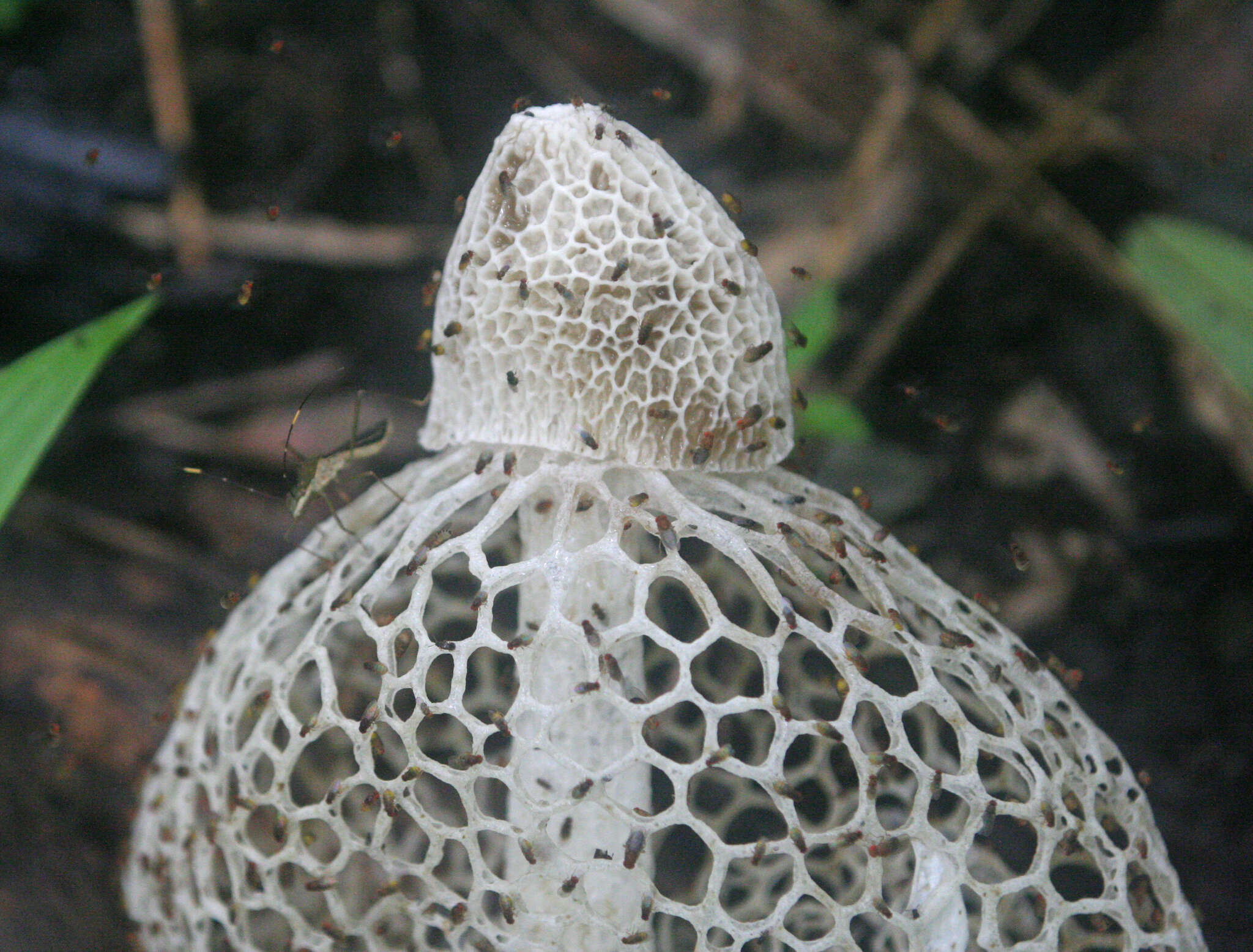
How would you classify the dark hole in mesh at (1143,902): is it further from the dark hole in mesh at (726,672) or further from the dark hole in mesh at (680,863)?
the dark hole in mesh at (680,863)

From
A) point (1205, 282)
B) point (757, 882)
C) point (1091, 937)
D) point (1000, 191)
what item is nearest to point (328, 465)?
point (757, 882)

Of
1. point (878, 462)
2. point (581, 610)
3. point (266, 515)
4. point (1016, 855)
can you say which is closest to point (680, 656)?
point (581, 610)

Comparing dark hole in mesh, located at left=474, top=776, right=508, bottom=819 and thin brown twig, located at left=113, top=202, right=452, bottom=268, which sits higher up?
thin brown twig, located at left=113, top=202, right=452, bottom=268

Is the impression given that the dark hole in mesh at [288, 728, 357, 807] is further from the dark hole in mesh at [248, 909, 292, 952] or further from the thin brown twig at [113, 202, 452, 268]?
the thin brown twig at [113, 202, 452, 268]

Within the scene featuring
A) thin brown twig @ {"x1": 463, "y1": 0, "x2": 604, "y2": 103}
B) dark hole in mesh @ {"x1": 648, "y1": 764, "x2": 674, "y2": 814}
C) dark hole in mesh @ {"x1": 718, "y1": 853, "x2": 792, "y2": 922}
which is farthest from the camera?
thin brown twig @ {"x1": 463, "y1": 0, "x2": 604, "y2": 103}

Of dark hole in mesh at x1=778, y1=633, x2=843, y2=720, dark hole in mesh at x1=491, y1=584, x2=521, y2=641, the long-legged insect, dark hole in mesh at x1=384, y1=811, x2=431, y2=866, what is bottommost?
dark hole in mesh at x1=384, y1=811, x2=431, y2=866

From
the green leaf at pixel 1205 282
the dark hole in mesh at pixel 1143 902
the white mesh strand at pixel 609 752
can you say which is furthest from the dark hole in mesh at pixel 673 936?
the green leaf at pixel 1205 282

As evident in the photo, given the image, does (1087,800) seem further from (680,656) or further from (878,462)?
(878,462)

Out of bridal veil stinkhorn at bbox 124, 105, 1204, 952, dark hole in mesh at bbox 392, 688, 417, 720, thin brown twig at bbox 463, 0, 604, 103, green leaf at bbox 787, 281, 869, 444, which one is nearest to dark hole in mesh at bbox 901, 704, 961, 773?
bridal veil stinkhorn at bbox 124, 105, 1204, 952
